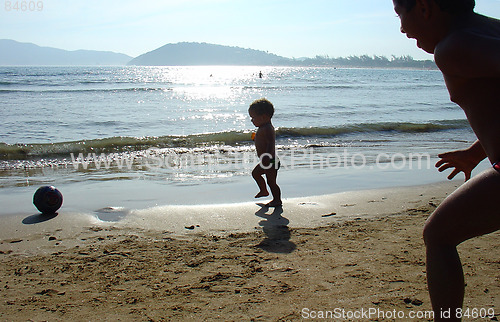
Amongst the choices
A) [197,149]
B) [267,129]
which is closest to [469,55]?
[267,129]

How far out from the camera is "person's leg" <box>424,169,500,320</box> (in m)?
1.73

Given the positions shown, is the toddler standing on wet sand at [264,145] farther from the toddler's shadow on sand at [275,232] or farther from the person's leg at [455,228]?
the person's leg at [455,228]

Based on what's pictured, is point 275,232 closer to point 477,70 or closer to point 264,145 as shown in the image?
point 264,145

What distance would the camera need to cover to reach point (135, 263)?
3498 mm

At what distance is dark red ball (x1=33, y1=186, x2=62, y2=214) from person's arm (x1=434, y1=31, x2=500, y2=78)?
4.57 m

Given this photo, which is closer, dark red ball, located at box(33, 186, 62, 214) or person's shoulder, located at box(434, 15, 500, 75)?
person's shoulder, located at box(434, 15, 500, 75)

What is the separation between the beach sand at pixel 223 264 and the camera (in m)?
2.76

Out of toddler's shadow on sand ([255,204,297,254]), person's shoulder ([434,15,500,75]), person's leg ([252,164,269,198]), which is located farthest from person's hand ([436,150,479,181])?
person's leg ([252,164,269,198])

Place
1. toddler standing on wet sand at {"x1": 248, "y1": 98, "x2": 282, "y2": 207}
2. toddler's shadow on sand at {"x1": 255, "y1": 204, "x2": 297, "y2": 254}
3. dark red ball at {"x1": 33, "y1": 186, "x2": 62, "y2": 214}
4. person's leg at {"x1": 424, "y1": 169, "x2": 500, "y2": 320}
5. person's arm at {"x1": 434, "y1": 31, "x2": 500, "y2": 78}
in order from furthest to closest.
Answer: toddler standing on wet sand at {"x1": 248, "y1": 98, "x2": 282, "y2": 207}, dark red ball at {"x1": 33, "y1": 186, "x2": 62, "y2": 214}, toddler's shadow on sand at {"x1": 255, "y1": 204, "x2": 297, "y2": 254}, person's leg at {"x1": 424, "y1": 169, "x2": 500, "y2": 320}, person's arm at {"x1": 434, "y1": 31, "x2": 500, "y2": 78}

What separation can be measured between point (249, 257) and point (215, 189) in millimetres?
3078

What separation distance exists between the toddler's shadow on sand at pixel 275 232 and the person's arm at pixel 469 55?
234 cm

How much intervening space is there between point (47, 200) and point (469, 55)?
15.4 feet

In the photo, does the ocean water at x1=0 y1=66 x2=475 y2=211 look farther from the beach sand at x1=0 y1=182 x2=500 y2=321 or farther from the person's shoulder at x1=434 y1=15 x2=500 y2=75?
the person's shoulder at x1=434 y1=15 x2=500 y2=75

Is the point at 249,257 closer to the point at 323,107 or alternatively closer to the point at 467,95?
the point at 467,95
